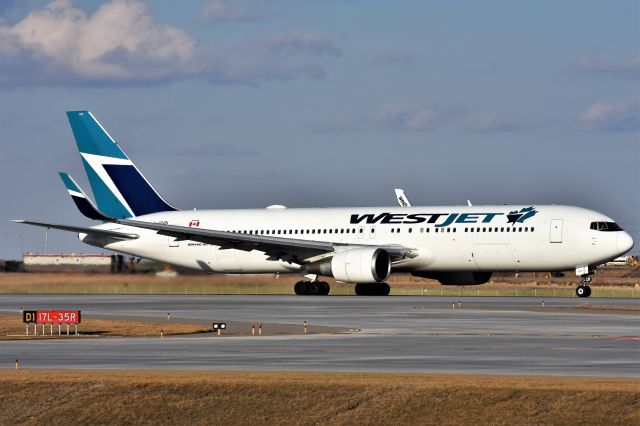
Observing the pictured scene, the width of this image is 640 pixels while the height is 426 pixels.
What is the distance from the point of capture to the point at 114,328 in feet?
134

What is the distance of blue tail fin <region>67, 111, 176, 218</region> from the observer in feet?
255

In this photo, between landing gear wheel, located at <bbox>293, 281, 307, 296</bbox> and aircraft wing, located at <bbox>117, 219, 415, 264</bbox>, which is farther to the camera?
landing gear wheel, located at <bbox>293, 281, 307, 296</bbox>

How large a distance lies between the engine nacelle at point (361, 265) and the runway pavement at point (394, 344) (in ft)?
36.7

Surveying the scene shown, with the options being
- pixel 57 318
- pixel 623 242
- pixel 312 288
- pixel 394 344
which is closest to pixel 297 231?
pixel 312 288

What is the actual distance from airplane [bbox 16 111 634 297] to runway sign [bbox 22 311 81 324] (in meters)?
25.8

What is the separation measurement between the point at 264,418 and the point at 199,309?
102ft

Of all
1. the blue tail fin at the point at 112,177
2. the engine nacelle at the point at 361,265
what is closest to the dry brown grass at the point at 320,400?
the engine nacelle at the point at 361,265

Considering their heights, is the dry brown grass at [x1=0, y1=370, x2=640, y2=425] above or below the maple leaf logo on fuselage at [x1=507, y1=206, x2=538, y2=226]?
below

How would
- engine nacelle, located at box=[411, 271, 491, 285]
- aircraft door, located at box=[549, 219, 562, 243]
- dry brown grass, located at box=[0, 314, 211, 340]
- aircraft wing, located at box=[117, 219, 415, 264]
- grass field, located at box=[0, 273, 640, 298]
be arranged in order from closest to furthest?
dry brown grass, located at box=[0, 314, 211, 340] → aircraft door, located at box=[549, 219, 562, 243] → aircraft wing, located at box=[117, 219, 415, 264] → engine nacelle, located at box=[411, 271, 491, 285] → grass field, located at box=[0, 273, 640, 298]

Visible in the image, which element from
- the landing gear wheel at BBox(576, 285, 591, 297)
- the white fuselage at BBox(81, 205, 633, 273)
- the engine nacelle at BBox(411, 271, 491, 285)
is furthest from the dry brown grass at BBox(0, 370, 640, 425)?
the engine nacelle at BBox(411, 271, 491, 285)

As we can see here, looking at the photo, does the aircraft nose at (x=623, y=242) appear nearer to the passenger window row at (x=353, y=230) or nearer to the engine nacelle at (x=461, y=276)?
the passenger window row at (x=353, y=230)

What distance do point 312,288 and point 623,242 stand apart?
16114 mm

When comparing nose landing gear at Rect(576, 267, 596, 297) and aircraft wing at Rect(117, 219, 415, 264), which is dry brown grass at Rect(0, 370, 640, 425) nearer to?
nose landing gear at Rect(576, 267, 596, 297)

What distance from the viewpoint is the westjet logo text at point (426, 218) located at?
65875mm
